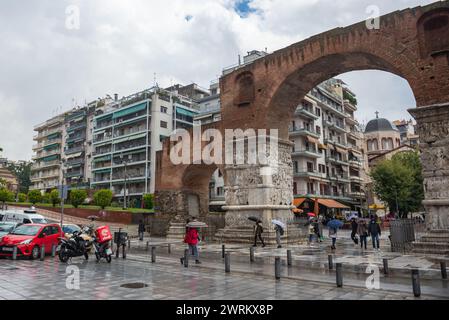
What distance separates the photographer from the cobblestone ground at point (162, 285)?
243 inches

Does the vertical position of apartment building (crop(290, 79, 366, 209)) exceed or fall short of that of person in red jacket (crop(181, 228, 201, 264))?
it exceeds it

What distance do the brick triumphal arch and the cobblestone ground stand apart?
281 inches

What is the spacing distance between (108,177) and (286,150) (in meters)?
37.6

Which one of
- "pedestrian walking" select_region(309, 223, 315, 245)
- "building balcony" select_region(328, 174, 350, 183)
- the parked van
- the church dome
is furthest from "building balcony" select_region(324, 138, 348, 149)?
the parked van

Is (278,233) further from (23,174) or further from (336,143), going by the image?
(23,174)

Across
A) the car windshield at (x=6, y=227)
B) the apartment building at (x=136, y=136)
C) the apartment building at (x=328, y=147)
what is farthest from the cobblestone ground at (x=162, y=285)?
the apartment building at (x=136, y=136)

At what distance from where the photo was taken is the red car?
11.5 m

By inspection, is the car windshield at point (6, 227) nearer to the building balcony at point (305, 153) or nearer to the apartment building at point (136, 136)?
the apartment building at point (136, 136)

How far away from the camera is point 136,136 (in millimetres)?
46562

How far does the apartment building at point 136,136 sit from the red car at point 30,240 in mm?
30077

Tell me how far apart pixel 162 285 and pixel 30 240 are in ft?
22.7

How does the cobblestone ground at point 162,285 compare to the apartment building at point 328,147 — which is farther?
the apartment building at point 328,147

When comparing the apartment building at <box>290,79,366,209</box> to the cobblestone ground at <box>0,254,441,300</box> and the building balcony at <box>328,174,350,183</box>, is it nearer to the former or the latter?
the building balcony at <box>328,174,350,183</box>
